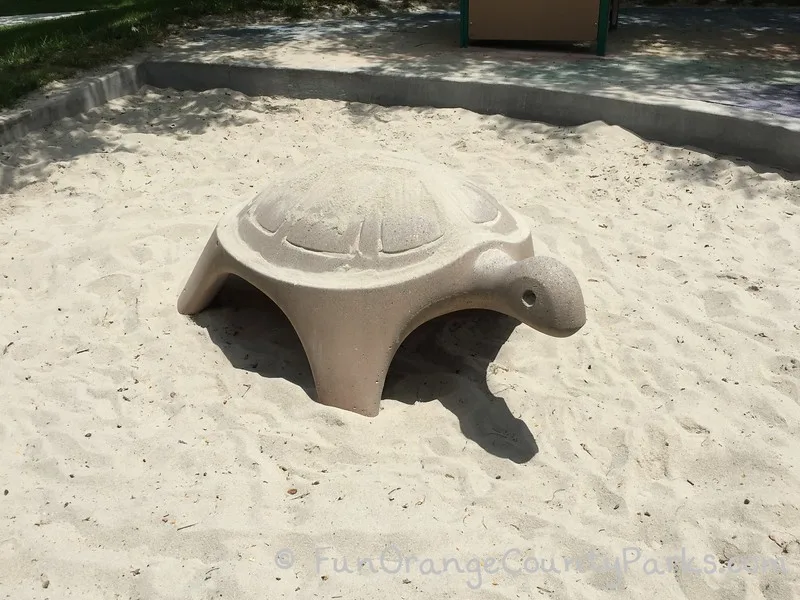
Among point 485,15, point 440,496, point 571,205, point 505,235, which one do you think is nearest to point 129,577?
point 440,496

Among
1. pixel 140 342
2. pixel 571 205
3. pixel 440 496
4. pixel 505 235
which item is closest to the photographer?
pixel 440 496

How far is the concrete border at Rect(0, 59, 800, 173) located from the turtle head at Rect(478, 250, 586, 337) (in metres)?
2.97

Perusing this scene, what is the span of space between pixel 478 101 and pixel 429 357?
10.6 ft

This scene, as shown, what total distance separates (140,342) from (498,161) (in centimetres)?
287

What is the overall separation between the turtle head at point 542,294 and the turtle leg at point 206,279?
3.89ft

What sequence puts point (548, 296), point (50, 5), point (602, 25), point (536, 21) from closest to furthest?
point (548, 296) → point (602, 25) → point (536, 21) → point (50, 5)

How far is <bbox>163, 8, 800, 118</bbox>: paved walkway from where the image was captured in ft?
18.1

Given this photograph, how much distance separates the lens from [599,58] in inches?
259

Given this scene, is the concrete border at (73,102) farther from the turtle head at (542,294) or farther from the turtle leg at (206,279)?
the turtle head at (542,294)

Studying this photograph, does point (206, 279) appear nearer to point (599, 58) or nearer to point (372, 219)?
point (372, 219)

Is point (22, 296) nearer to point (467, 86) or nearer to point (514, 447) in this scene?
point (514, 447)

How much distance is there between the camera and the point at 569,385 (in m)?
2.94

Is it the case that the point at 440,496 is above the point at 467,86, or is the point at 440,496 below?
below

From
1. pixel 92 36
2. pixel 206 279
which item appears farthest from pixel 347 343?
pixel 92 36
